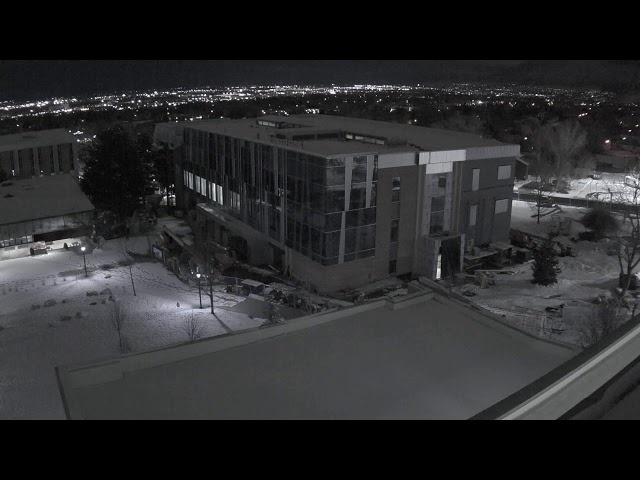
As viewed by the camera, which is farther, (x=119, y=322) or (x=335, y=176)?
(x=335, y=176)

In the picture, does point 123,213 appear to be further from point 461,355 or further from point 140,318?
point 461,355

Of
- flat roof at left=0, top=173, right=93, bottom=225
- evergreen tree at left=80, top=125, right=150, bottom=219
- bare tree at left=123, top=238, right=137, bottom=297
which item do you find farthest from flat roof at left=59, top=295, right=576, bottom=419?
evergreen tree at left=80, top=125, right=150, bottom=219

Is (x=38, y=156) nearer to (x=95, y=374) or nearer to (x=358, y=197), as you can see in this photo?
(x=358, y=197)

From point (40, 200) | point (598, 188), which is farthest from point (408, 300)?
point (598, 188)

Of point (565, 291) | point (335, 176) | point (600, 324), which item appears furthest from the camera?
point (565, 291)

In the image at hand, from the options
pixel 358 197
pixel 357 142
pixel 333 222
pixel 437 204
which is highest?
pixel 357 142

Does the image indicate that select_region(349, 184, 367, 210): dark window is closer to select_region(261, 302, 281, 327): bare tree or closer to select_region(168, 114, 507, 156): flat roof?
select_region(168, 114, 507, 156): flat roof

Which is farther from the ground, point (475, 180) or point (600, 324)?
point (475, 180)
